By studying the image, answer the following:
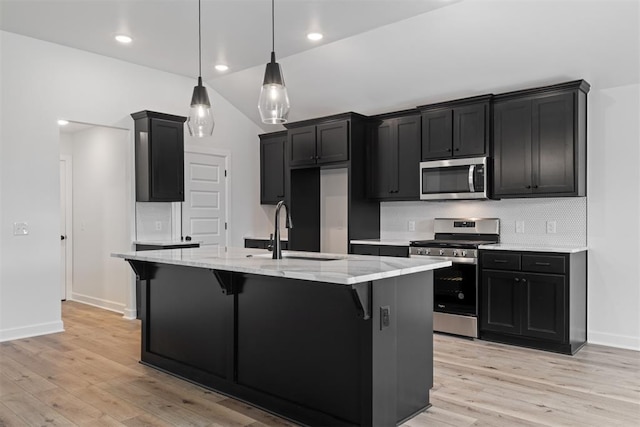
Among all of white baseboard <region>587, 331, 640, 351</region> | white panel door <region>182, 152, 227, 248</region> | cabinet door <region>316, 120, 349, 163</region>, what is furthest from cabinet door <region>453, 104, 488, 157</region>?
white panel door <region>182, 152, 227, 248</region>

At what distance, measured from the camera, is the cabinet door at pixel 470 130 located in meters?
4.80

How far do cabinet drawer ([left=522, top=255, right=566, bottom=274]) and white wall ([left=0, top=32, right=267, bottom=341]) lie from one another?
466 cm

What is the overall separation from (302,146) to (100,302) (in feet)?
11.3

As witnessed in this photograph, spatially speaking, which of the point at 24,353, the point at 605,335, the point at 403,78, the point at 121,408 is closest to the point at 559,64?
the point at 403,78

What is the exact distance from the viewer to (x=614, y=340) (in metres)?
4.41

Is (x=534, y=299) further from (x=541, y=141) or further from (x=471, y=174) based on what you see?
(x=541, y=141)

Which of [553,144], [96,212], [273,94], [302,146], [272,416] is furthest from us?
[96,212]

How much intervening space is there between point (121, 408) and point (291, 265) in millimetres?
1443

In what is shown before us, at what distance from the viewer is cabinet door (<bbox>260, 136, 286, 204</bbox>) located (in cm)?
695

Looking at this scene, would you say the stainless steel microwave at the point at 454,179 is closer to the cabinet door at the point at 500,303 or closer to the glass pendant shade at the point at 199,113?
the cabinet door at the point at 500,303

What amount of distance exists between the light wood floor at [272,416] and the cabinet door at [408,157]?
177 cm

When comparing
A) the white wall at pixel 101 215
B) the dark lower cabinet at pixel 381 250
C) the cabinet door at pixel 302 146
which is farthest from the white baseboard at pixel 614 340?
the white wall at pixel 101 215

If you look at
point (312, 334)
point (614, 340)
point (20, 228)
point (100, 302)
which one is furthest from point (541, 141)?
point (100, 302)

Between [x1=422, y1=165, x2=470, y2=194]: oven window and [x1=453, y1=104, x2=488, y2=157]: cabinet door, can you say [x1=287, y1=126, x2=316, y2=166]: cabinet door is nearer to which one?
[x1=422, y1=165, x2=470, y2=194]: oven window
